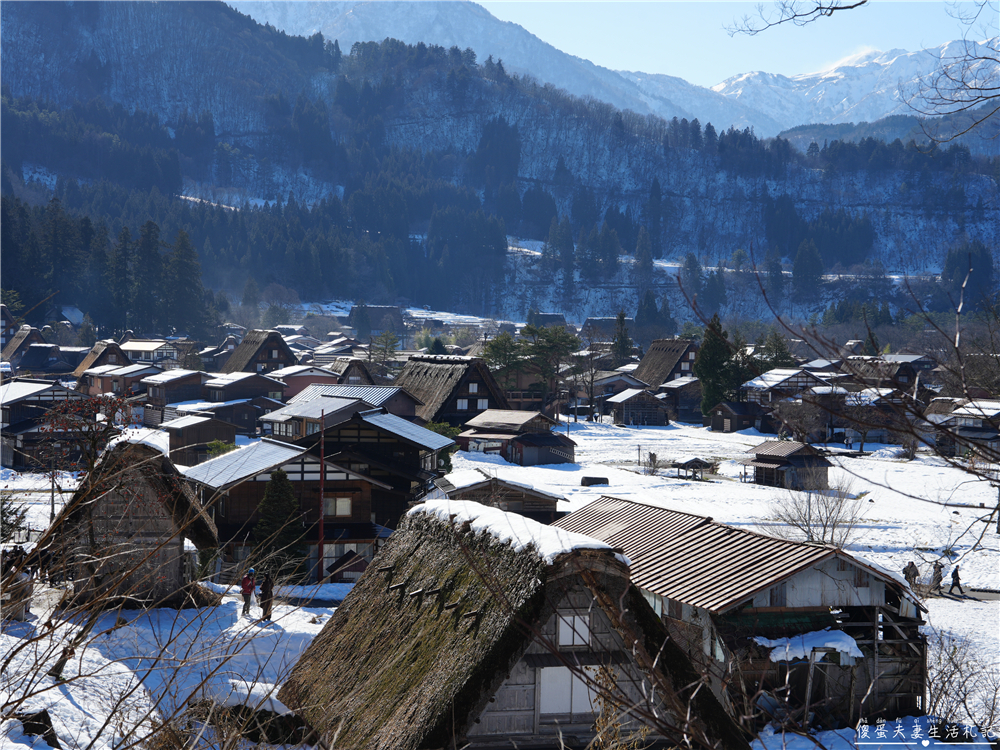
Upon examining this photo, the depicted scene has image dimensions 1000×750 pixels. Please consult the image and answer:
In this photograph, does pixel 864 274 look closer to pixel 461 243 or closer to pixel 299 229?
pixel 461 243

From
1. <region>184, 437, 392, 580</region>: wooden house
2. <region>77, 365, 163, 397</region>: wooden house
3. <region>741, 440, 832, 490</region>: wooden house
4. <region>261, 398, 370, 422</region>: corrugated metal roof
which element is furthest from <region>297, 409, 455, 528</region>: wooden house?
<region>77, 365, 163, 397</region>: wooden house

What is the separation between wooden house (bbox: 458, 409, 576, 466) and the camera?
39.5m

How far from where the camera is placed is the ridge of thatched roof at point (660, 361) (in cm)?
6588

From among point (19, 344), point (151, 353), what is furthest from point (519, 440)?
point (19, 344)

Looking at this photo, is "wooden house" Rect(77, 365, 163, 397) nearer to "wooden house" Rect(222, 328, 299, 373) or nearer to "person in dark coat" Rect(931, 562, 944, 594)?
"wooden house" Rect(222, 328, 299, 373)

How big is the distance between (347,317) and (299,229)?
2423 centimetres

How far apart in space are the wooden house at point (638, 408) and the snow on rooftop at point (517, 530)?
49695mm

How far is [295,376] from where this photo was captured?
170 feet

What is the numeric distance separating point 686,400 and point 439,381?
25589mm

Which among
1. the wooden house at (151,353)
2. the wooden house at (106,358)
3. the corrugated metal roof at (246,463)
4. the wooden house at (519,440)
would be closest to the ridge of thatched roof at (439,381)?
the wooden house at (519,440)

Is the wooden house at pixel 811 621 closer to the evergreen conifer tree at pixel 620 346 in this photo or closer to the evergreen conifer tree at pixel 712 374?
the evergreen conifer tree at pixel 712 374

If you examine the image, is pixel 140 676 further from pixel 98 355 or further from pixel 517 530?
pixel 98 355

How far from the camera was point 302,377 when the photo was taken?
172 ft

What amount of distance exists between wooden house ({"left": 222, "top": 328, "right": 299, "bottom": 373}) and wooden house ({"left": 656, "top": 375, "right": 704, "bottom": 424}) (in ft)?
98.6
